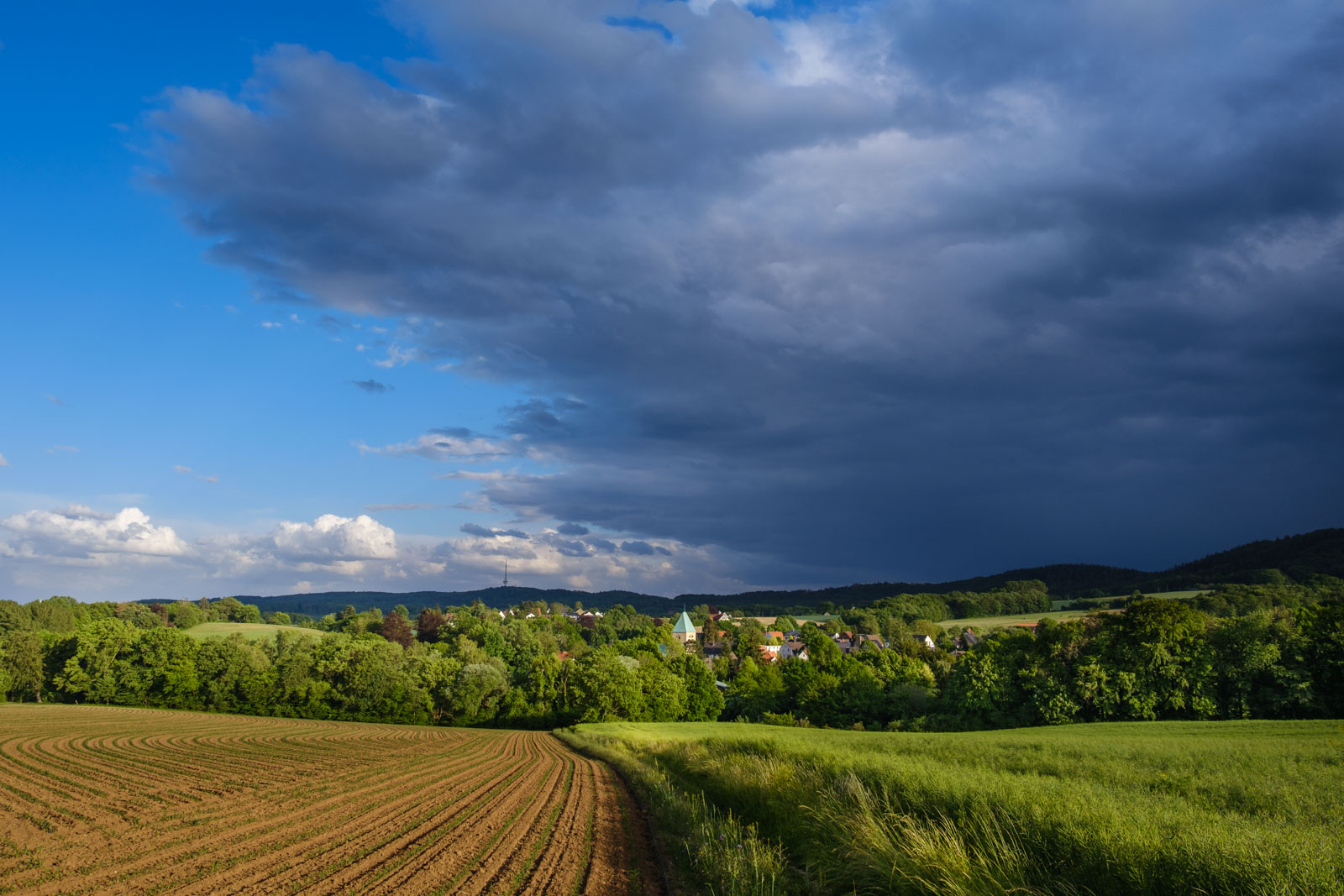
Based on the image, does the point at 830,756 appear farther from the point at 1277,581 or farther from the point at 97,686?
the point at 1277,581

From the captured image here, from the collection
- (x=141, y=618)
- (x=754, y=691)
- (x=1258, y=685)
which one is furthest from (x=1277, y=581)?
(x=141, y=618)

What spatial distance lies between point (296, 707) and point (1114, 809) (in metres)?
83.1

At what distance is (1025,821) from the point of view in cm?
988

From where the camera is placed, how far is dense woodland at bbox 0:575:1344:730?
181 ft

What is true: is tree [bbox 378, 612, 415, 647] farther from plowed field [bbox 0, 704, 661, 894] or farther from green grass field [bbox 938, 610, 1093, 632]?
green grass field [bbox 938, 610, 1093, 632]

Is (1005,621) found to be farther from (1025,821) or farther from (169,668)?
(1025,821)

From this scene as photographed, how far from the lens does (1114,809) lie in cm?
979

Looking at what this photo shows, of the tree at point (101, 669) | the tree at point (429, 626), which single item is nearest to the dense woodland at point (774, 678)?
the tree at point (101, 669)

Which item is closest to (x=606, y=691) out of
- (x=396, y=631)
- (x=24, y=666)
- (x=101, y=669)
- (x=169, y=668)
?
(x=169, y=668)

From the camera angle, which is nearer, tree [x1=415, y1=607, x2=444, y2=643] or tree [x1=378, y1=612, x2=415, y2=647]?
tree [x1=378, y1=612, x2=415, y2=647]

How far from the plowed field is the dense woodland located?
40.4 metres

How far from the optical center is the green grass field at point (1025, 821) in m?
7.27

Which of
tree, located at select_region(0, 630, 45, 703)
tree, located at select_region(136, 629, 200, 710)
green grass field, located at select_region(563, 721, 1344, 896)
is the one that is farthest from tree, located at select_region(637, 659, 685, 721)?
tree, located at select_region(0, 630, 45, 703)

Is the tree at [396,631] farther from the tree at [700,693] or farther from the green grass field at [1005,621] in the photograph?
Answer: the green grass field at [1005,621]
